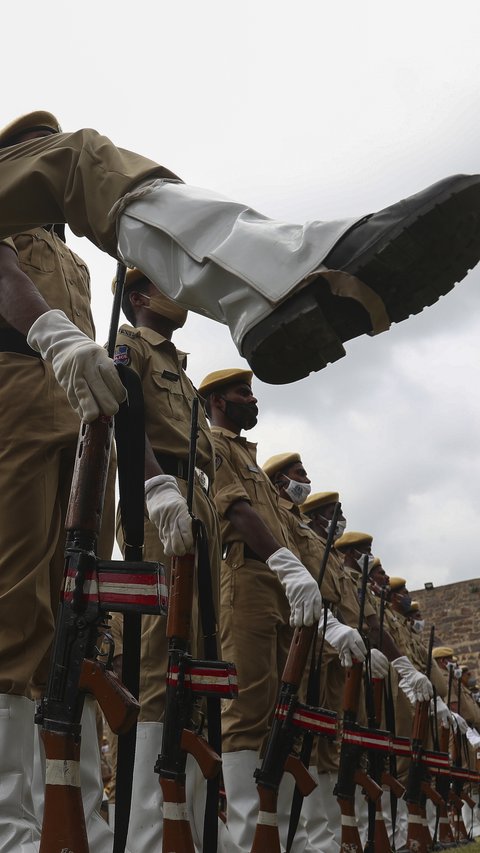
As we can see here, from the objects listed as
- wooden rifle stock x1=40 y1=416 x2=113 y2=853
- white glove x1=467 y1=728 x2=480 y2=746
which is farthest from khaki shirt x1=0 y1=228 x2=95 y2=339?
white glove x1=467 y1=728 x2=480 y2=746

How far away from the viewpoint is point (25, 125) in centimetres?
275

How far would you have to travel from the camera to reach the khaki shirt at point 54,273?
271 centimetres

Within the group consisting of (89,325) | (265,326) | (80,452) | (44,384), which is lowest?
(80,452)

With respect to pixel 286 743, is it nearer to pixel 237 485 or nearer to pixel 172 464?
pixel 172 464

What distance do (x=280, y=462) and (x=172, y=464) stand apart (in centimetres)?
320

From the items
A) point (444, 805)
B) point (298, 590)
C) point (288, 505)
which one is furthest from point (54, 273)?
point (444, 805)

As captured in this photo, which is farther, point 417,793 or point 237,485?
point 417,793

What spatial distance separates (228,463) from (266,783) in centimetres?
160

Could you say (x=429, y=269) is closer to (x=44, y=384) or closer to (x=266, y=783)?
(x=44, y=384)

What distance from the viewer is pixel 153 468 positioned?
→ 2887 millimetres

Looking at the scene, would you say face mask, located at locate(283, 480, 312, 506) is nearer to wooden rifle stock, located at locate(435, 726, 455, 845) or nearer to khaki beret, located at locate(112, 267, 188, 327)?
wooden rifle stock, located at locate(435, 726, 455, 845)

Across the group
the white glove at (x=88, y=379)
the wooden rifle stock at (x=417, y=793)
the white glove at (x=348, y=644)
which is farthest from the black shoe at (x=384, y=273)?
the wooden rifle stock at (x=417, y=793)

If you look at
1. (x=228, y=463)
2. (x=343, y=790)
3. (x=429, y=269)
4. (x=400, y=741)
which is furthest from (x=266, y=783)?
(x=429, y=269)

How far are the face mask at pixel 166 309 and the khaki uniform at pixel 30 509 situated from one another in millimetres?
1026
